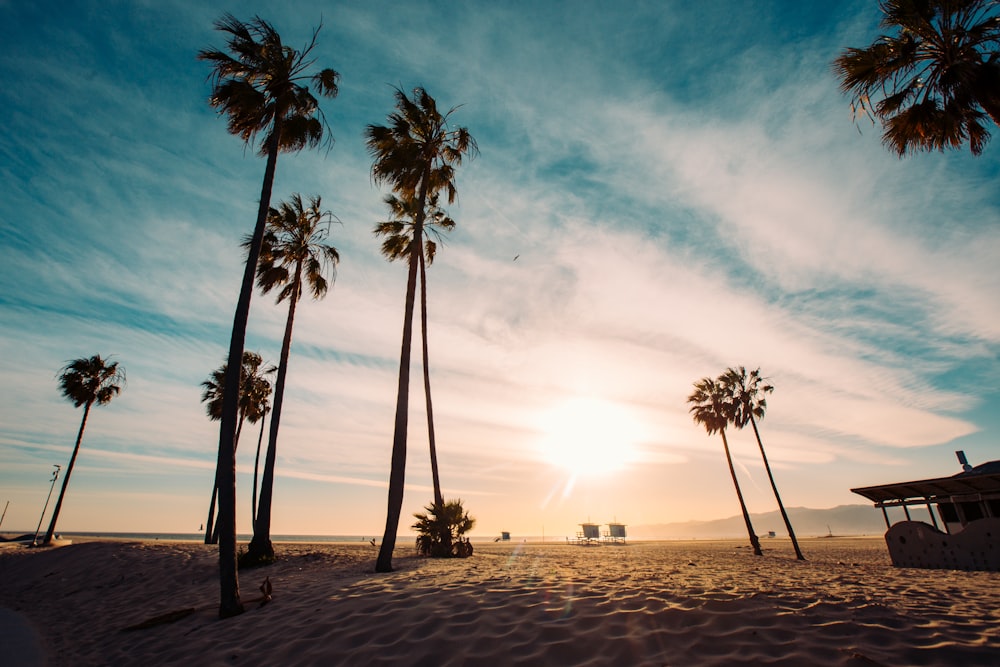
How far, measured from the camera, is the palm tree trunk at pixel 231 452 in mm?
7738

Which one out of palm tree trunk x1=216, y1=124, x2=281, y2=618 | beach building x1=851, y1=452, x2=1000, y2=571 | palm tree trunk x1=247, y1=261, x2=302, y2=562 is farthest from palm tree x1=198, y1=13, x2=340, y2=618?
beach building x1=851, y1=452, x2=1000, y2=571

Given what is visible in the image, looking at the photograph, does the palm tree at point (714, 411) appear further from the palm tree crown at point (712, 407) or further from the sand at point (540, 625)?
the sand at point (540, 625)

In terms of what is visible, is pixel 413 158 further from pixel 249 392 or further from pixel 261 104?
pixel 249 392

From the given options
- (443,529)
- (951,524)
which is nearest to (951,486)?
(951,524)

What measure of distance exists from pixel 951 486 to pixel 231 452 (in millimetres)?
24445

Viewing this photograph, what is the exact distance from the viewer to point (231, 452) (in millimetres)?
8641

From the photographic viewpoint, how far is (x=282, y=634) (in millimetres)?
5926

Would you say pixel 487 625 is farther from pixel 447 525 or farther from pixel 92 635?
pixel 447 525

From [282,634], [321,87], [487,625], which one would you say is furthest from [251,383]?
[487,625]

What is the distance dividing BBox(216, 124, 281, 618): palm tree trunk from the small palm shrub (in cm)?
744

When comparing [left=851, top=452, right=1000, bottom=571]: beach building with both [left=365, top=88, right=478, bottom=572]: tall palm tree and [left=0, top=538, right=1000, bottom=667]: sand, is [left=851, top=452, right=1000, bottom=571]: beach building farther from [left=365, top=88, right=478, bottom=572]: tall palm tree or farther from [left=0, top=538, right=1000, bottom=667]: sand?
[left=365, top=88, right=478, bottom=572]: tall palm tree

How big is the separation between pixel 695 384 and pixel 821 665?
102ft

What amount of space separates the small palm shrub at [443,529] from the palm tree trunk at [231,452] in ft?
24.4

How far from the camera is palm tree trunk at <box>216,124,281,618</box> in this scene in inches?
305
